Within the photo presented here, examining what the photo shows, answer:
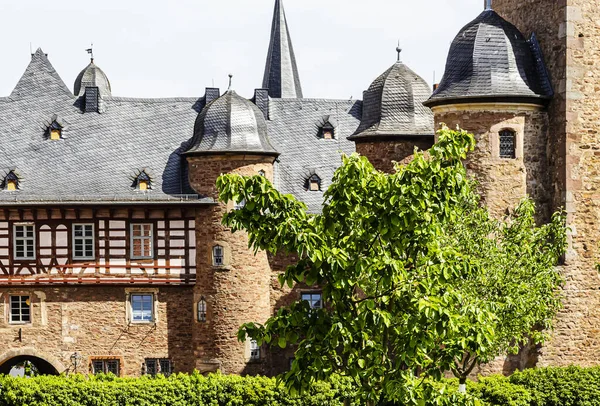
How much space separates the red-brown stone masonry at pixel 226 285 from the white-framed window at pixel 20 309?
16.9ft

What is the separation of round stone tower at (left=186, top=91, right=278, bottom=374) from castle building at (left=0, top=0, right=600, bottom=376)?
43 mm

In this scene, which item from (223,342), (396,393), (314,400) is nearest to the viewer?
(396,393)

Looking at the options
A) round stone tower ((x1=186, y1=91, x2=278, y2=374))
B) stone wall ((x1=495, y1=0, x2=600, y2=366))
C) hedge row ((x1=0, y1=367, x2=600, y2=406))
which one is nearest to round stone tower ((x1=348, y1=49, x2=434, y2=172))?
round stone tower ((x1=186, y1=91, x2=278, y2=374))

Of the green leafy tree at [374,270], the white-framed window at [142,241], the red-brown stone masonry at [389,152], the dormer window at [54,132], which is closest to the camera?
the green leafy tree at [374,270]

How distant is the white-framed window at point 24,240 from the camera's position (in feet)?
138

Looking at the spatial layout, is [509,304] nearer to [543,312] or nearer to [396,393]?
[543,312]

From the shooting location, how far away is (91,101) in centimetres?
4472

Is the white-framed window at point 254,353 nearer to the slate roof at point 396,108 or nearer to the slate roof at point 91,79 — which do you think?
the slate roof at point 396,108

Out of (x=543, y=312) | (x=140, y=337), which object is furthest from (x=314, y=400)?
(x=140, y=337)

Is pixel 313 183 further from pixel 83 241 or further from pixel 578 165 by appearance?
pixel 578 165

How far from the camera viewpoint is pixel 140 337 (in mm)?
41719

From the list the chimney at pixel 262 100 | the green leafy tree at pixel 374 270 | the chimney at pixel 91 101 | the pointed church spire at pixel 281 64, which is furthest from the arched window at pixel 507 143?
the pointed church spire at pixel 281 64

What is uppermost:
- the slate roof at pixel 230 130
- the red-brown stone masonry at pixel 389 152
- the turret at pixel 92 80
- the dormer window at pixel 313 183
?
the turret at pixel 92 80

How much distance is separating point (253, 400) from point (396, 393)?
44.7 feet
